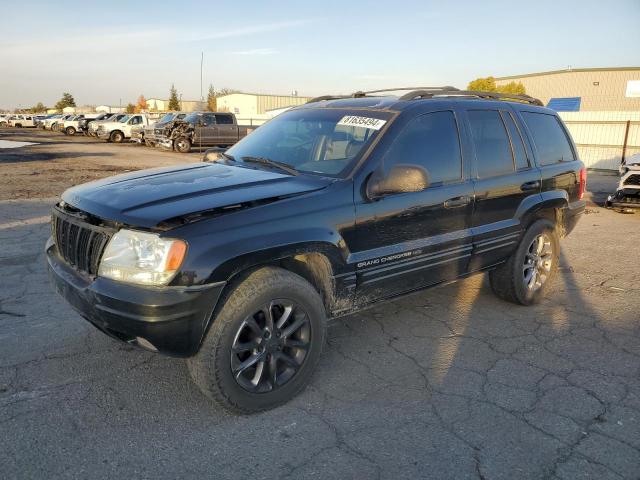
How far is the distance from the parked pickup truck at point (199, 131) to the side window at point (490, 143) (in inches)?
764

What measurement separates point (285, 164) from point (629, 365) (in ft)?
9.50

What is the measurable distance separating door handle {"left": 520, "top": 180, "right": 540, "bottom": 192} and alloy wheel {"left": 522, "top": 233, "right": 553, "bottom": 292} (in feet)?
1.63

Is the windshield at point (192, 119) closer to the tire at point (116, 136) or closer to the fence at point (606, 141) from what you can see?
the tire at point (116, 136)

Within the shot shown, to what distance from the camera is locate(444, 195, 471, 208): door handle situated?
3838 millimetres

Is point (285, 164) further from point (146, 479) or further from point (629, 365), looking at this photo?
point (629, 365)

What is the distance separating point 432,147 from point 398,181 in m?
0.72

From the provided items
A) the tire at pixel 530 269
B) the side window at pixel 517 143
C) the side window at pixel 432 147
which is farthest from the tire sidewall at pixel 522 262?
the side window at pixel 432 147

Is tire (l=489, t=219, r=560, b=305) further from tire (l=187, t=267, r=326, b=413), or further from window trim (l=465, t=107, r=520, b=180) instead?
tire (l=187, t=267, r=326, b=413)

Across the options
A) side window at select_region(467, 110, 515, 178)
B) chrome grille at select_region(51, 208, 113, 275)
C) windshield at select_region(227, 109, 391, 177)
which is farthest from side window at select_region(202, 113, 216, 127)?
chrome grille at select_region(51, 208, 113, 275)

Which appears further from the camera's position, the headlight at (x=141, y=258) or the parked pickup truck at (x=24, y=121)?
the parked pickup truck at (x=24, y=121)

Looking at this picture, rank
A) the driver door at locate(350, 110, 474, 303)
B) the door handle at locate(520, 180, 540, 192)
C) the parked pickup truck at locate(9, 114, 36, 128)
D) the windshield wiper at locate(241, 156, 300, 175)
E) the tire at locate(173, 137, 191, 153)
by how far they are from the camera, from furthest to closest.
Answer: the parked pickup truck at locate(9, 114, 36, 128) < the tire at locate(173, 137, 191, 153) < the door handle at locate(520, 180, 540, 192) < the windshield wiper at locate(241, 156, 300, 175) < the driver door at locate(350, 110, 474, 303)

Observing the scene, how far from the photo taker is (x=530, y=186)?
4.59 m

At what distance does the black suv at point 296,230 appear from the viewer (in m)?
2.70

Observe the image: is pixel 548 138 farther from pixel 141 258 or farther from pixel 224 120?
pixel 224 120
